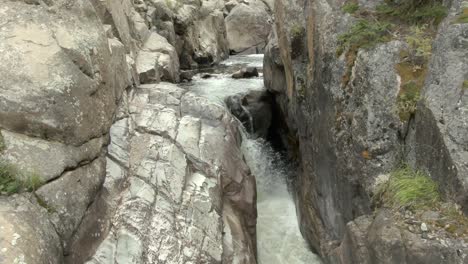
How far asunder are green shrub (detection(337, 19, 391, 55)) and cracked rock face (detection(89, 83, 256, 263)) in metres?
4.23

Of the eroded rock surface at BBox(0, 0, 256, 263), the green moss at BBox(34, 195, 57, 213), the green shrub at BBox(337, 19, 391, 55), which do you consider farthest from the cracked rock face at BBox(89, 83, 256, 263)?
the green shrub at BBox(337, 19, 391, 55)

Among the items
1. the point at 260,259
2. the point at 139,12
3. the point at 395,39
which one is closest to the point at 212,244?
the point at 260,259

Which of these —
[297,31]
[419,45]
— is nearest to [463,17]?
[419,45]

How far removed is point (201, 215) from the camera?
28.6 feet

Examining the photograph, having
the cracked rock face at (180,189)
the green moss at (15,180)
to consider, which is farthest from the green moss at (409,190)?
the green moss at (15,180)

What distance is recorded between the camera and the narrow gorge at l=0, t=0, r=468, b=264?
587 cm

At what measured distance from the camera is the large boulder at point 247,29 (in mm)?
33750

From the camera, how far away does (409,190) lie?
594 cm

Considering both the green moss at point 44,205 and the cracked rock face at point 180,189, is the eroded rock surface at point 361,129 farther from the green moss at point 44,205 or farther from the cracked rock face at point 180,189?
the green moss at point 44,205

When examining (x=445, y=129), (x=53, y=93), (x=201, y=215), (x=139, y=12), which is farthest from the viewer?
(x=139, y=12)

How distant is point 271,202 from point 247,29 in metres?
24.0

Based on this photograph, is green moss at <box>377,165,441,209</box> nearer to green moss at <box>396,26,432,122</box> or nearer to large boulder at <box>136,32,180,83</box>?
green moss at <box>396,26,432,122</box>

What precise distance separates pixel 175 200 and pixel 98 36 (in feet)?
14.3

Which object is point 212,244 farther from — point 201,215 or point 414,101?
point 414,101
